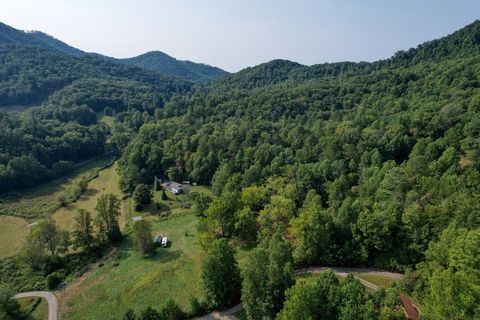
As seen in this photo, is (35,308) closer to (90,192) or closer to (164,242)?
(164,242)

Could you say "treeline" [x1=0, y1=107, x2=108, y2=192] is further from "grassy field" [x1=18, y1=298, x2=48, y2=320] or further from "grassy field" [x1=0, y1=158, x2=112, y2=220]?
"grassy field" [x1=18, y1=298, x2=48, y2=320]

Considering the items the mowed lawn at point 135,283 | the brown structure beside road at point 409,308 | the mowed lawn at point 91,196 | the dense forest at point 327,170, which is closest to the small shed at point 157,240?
the mowed lawn at point 135,283

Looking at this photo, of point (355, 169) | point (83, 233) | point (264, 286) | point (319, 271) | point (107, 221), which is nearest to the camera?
point (264, 286)

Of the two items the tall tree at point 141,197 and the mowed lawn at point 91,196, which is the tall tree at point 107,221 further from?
the tall tree at point 141,197

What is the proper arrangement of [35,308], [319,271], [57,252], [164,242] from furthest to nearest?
[164,242]
[57,252]
[35,308]
[319,271]

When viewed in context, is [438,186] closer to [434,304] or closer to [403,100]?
[434,304]

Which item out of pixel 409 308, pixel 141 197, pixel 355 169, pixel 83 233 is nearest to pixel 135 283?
pixel 83 233
